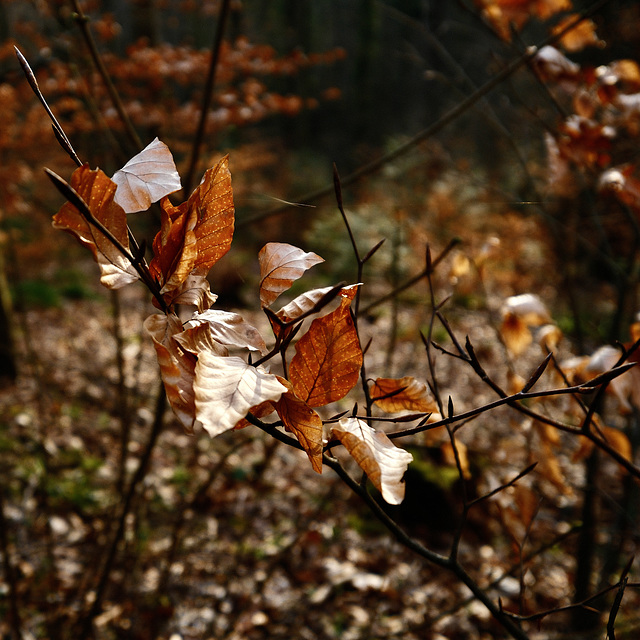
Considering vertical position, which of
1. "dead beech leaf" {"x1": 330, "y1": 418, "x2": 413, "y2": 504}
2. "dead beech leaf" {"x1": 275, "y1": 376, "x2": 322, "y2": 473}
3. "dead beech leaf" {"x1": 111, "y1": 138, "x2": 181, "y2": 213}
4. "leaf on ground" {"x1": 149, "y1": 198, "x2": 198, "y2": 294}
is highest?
"dead beech leaf" {"x1": 111, "y1": 138, "x2": 181, "y2": 213}

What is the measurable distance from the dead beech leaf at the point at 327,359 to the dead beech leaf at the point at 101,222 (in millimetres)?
151

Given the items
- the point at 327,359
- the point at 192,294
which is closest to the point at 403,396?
Result: the point at 327,359

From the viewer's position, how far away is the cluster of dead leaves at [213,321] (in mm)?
331

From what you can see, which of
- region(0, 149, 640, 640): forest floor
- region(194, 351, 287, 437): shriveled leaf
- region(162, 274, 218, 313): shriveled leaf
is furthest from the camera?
region(0, 149, 640, 640): forest floor

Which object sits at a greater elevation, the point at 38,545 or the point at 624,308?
the point at 624,308

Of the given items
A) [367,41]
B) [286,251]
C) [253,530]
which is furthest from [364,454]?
[367,41]

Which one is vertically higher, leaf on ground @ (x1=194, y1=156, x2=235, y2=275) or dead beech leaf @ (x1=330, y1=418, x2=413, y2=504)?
leaf on ground @ (x1=194, y1=156, x2=235, y2=275)

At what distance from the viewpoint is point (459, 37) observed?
16.3 m

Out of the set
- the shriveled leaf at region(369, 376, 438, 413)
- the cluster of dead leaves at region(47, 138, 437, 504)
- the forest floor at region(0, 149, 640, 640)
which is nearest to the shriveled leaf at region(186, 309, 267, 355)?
the cluster of dead leaves at region(47, 138, 437, 504)

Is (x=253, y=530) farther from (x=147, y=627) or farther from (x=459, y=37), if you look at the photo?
(x=459, y=37)

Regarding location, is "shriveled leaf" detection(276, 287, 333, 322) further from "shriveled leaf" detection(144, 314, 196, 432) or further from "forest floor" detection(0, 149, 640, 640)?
"forest floor" detection(0, 149, 640, 640)

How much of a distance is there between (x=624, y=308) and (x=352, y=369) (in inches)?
70.5

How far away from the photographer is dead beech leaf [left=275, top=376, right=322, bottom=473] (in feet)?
1.20

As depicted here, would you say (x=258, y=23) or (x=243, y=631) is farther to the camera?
(x=258, y=23)
